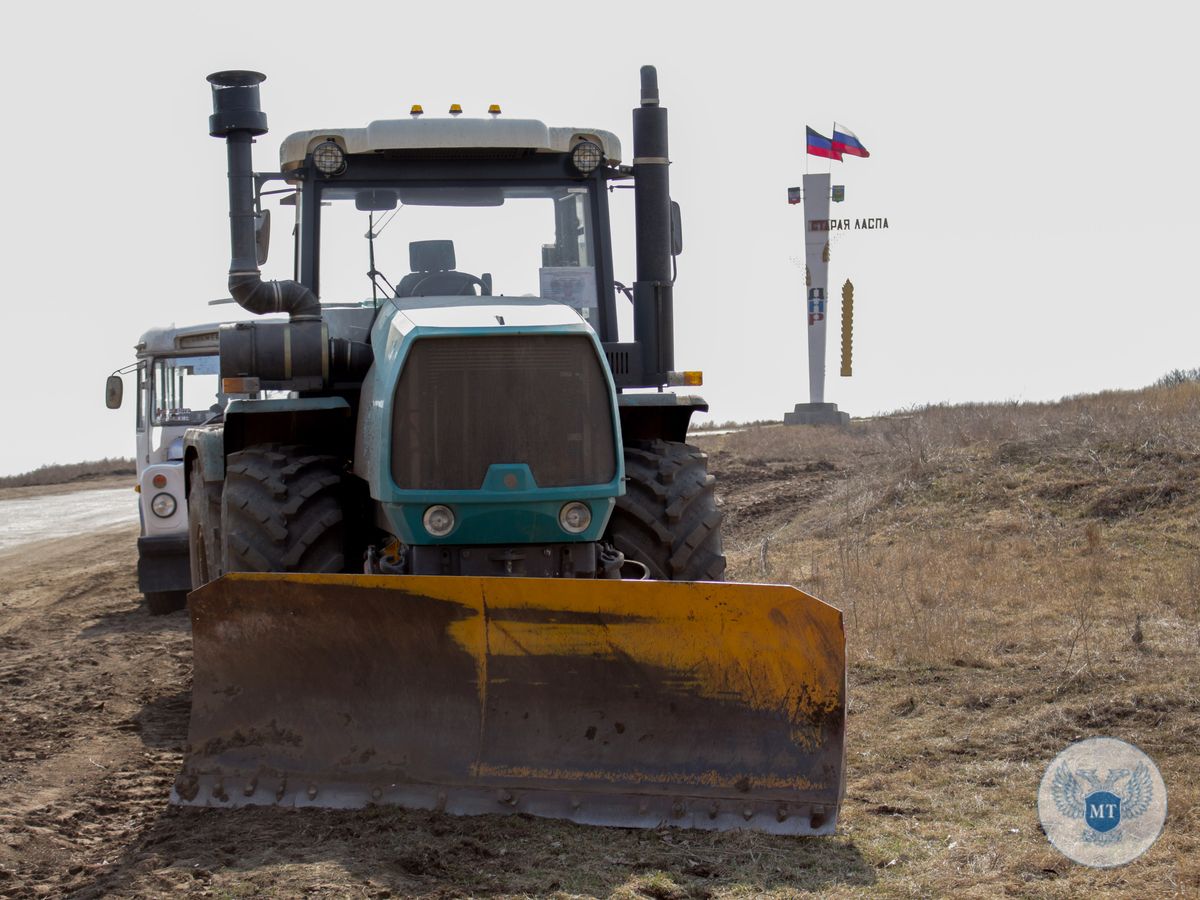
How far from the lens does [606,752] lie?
18.8ft

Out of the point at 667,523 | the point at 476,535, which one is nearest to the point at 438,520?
the point at 476,535

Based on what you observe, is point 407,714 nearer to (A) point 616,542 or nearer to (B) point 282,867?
(B) point 282,867

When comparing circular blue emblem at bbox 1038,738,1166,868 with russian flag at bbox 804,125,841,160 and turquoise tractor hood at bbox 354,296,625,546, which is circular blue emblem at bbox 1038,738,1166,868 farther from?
russian flag at bbox 804,125,841,160

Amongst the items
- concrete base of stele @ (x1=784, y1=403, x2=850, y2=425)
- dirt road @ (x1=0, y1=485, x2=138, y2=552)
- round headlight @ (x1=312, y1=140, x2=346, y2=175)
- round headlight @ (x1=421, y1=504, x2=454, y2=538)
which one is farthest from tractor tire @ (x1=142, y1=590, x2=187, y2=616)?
concrete base of stele @ (x1=784, y1=403, x2=850, y2=425)

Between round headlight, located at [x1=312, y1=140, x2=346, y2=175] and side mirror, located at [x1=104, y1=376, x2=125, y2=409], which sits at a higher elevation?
round headlight, located at [x1=312, y1=140, x2=346, y2=175]

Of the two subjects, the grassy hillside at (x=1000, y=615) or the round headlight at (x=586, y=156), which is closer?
the grassy hillside at (x=1000, y=615)

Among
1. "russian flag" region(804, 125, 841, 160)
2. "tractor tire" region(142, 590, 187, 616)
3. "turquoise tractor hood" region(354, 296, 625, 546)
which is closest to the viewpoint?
"turquoise tractor hood" region(354, 296, 625, 546)

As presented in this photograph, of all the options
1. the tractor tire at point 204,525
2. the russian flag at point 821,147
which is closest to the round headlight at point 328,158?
the tractor tire at point 204,525

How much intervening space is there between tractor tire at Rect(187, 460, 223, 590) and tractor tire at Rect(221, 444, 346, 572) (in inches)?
21.9

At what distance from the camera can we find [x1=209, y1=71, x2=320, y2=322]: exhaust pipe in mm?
7148

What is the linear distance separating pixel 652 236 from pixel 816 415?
2881 centimetres

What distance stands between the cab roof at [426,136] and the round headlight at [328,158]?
0.04 metres

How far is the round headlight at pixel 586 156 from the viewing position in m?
7.80

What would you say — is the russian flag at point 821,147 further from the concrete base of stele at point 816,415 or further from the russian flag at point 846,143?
the concrete base of stele at point 816,415
